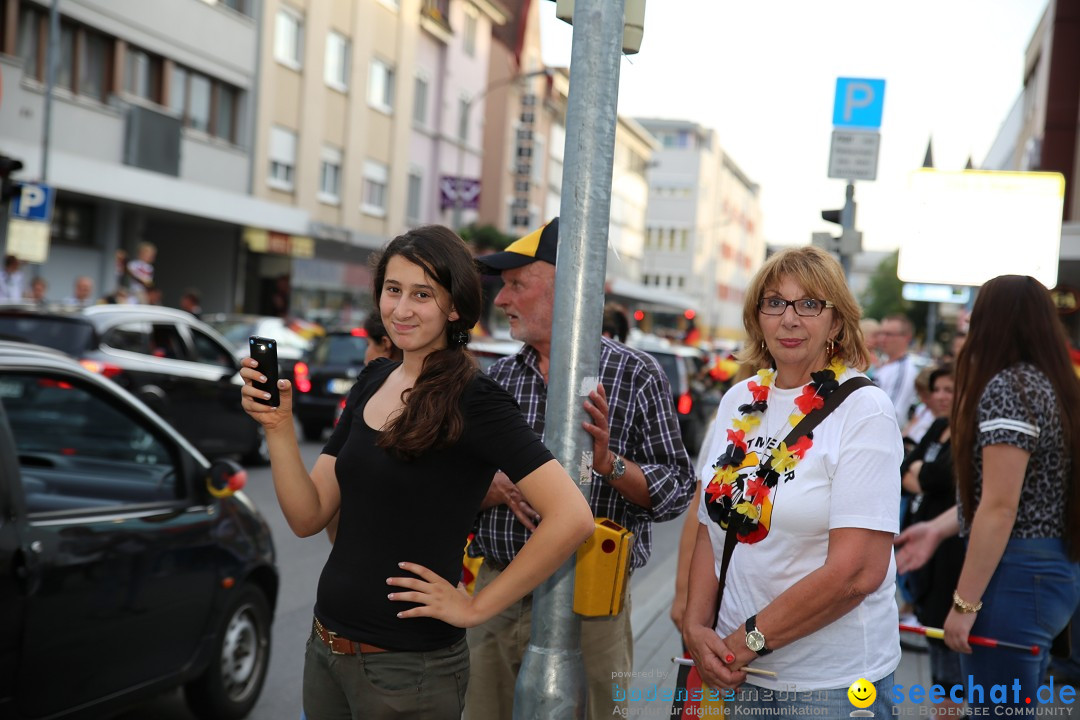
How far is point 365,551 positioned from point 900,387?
8038 mm

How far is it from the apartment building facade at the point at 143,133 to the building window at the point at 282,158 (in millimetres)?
1063

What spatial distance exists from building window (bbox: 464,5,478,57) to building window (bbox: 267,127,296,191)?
1147 cm

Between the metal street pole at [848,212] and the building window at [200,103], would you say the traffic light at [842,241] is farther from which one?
the building window at [200,103]

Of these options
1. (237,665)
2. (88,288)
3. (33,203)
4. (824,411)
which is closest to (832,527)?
(824,411)

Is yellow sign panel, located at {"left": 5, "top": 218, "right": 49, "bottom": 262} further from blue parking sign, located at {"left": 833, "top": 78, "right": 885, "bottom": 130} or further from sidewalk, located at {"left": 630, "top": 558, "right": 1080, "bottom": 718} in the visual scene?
blue parking sign, located at {"left": 833, "top": 78, "right": 885, "bottom": 130}

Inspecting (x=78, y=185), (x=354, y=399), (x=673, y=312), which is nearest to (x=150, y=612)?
(x=354, y=399)

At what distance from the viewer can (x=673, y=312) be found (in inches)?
3068

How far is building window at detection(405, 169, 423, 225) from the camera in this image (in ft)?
114

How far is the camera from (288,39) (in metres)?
28.1

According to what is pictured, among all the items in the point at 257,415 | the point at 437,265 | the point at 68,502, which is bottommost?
the point at 68,502

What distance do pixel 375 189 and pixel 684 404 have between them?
19.0m

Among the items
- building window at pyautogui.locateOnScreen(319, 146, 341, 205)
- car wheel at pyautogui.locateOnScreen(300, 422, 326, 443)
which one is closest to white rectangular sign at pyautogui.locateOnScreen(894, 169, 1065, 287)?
car wheel at pyautogui.locateOnScreen(300, 422, 326, 443)

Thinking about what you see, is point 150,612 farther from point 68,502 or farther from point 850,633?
point 850,633

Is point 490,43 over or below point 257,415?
over
